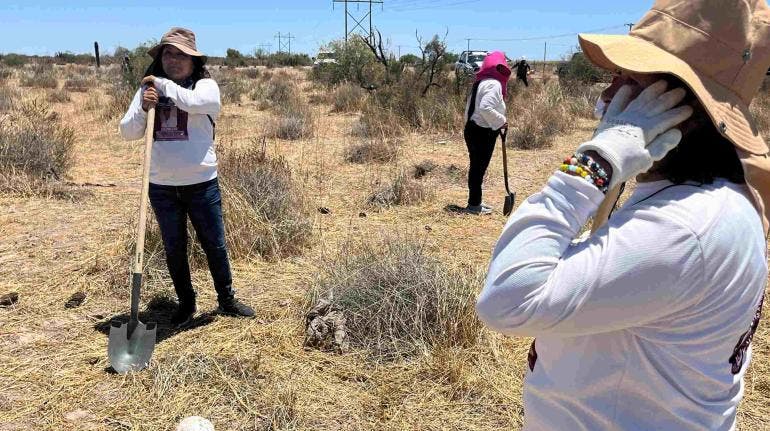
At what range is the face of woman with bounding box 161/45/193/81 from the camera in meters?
3.69

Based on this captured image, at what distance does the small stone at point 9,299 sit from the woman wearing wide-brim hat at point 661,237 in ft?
13.8

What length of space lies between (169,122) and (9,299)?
1835mm

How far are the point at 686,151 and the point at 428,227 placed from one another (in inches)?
206

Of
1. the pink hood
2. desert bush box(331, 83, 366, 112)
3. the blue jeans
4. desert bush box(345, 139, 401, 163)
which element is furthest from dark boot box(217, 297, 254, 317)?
desert bush box(331, 83, 366, 112)

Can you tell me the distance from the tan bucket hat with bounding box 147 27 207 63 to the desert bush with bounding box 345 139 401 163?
5.71 meters

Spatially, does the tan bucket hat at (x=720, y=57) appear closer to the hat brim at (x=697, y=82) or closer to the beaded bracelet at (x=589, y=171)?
the hat brim at (x=697, y=82)

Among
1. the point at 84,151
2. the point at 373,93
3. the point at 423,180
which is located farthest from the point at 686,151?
the point at 373,93

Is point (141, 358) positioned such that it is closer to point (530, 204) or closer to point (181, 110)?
point (181, 110)

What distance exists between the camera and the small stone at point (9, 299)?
422 cm

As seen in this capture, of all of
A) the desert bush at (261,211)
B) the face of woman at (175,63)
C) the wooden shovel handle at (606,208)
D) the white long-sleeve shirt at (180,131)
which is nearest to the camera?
the wooden shovel handle at (606,208)

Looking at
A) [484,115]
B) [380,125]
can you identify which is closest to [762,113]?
[380,125]

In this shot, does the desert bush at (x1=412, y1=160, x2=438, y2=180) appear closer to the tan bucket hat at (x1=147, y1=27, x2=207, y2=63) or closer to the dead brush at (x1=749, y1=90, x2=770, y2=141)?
the tan bucket hat at (x1=147, y1=27, x2=207, y2=63)

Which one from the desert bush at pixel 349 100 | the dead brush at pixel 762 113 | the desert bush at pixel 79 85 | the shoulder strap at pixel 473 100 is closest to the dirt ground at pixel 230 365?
the shoulder strap at pixel 473 100

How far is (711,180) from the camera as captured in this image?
3.43ft
